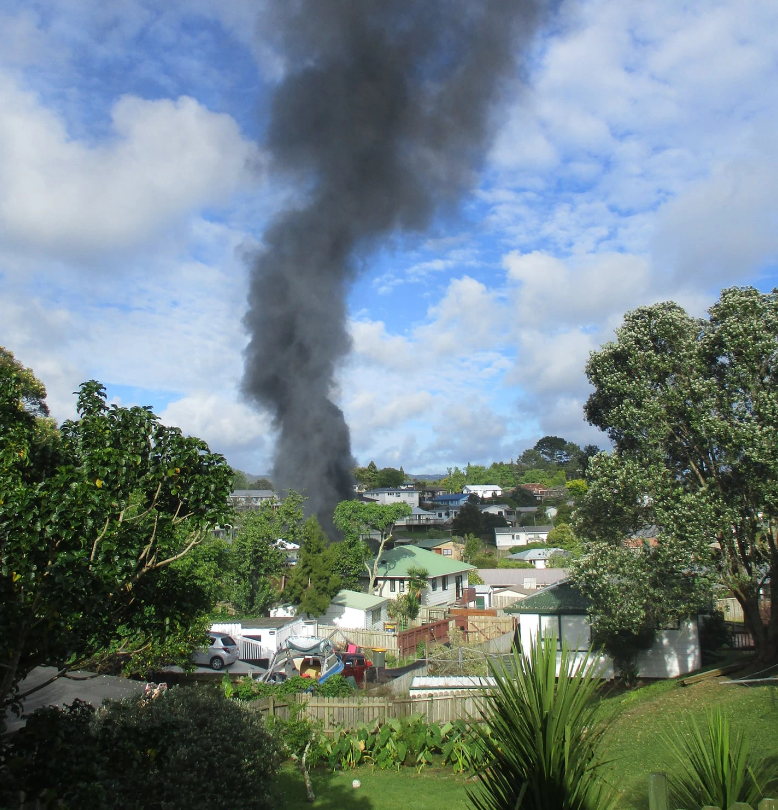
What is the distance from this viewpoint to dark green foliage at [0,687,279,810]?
438 cm

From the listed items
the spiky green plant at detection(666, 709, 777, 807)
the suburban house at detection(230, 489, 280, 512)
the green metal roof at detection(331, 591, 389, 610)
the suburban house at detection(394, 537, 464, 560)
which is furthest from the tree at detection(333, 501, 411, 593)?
the spiky green plant at detection(666, 709, 777, 807)

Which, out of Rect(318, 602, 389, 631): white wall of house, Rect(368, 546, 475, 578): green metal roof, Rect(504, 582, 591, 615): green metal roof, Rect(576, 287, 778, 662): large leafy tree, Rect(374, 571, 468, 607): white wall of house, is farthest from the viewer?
Rect(368, 546, 475, 578): green metal roof

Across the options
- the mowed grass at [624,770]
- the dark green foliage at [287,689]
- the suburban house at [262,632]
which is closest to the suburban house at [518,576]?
the suburban house at [262,632]

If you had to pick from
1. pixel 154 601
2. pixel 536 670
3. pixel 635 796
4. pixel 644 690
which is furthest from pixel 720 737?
pixel 644 690

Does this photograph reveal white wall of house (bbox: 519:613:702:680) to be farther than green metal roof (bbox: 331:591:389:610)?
No

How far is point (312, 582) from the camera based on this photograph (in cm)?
3438

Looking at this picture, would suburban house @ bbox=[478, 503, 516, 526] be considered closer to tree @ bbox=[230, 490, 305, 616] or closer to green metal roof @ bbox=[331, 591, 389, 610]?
green metal roof @ bbox=[331, 591, 389, 610]

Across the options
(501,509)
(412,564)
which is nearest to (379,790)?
(412,564)

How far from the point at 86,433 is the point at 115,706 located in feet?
17.7

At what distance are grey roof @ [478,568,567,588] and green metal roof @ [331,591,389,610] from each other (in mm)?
21934

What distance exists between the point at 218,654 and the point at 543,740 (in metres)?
25.4

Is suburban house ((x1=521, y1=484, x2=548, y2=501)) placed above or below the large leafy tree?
above

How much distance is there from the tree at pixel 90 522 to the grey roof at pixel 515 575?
54572 mm

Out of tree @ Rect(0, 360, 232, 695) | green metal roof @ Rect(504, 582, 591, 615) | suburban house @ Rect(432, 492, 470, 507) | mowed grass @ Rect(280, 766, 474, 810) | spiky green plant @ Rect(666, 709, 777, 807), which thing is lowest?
mowed grass @ Rect(280, 766, 474, 810)
